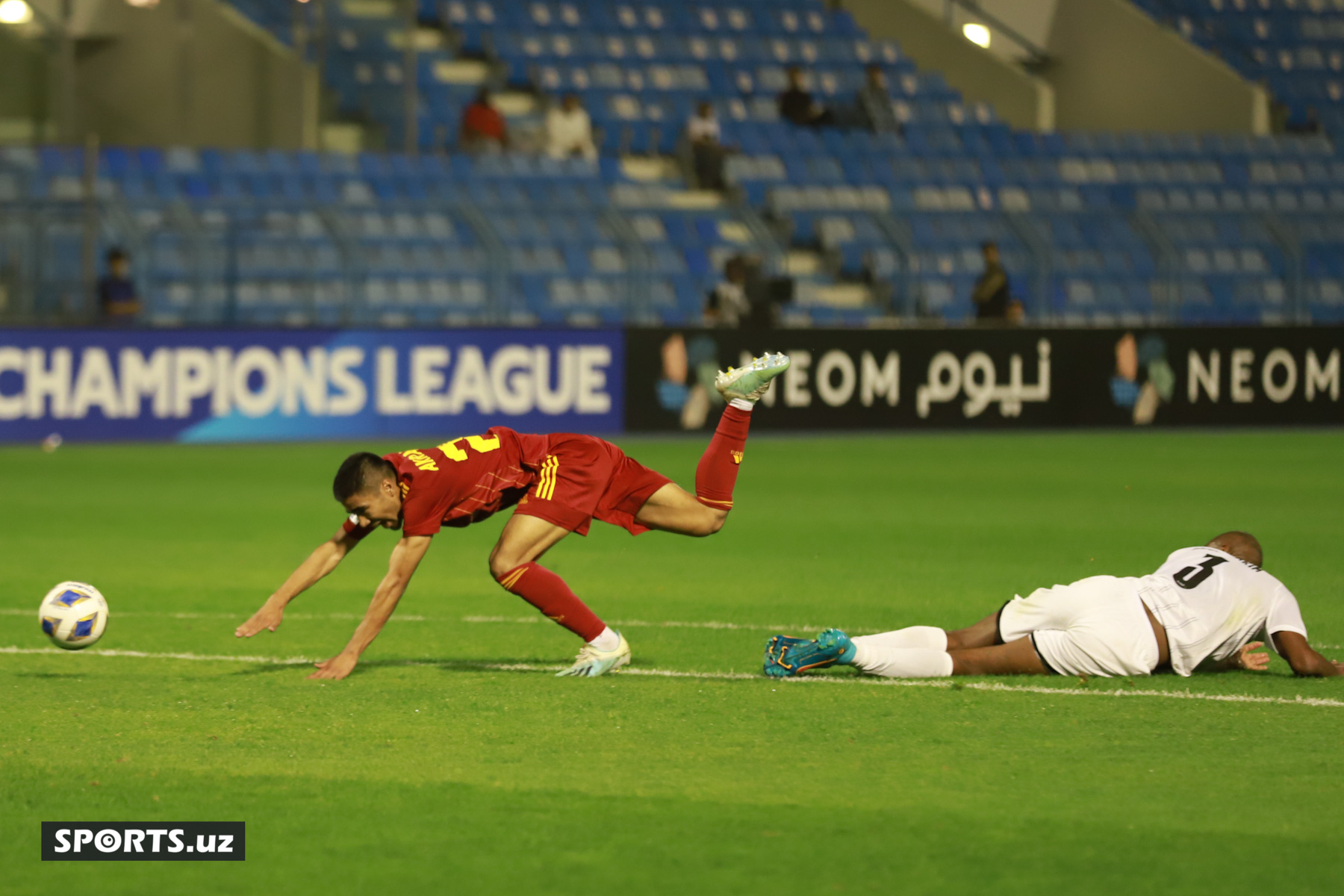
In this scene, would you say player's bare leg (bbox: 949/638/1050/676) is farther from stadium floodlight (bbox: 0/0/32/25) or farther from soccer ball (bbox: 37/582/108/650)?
stadium floodlight (bbox: 0/0/32/25)

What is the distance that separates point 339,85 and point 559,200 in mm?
3580

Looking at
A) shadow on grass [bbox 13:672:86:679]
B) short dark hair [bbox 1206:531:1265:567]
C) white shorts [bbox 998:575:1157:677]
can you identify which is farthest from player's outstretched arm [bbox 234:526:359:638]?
short dark hair [bbox 1206:531:1265:567]

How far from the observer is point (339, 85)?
1033 inches

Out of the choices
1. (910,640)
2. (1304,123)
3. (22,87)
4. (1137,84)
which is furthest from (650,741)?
(1304,123)

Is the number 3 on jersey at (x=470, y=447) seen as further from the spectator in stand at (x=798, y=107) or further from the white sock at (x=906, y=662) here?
the spectator in stand at (x=798, y=107)

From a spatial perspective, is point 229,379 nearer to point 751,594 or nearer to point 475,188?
point 475,188

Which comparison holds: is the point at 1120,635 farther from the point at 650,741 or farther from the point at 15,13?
the point at 15,13

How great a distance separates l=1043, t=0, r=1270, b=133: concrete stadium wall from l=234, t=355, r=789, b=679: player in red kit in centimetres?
2600

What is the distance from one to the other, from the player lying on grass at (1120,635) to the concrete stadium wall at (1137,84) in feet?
86.4

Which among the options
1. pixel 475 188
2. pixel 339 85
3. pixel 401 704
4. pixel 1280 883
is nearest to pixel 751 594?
pixel 401 704

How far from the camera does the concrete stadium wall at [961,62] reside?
32.1 metres

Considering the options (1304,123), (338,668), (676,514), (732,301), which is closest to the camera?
(338,668)

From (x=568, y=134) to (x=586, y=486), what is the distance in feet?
64.3

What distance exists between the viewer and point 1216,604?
295 inches
